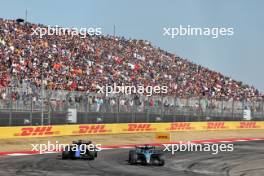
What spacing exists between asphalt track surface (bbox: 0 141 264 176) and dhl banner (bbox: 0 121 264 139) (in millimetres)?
6403

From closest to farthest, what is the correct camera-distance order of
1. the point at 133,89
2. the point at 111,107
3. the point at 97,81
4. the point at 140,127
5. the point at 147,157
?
the point at 147,157 → the point at 111,107 → the point at 140,127 → the point at 97,81 → the point at 133,89

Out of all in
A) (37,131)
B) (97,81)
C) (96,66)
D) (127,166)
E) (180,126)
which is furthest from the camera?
(96,66)

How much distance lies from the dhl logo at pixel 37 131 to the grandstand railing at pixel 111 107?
482 mm

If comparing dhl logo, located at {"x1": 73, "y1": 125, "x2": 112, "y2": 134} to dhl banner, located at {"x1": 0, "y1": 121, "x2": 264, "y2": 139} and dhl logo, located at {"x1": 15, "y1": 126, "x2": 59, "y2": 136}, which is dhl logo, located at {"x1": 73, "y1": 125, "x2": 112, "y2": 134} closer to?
dhl banner, located at {"x1": 0, "y1": 121, "x2": 264, "y2": 139}

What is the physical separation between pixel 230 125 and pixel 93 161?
28493 mm

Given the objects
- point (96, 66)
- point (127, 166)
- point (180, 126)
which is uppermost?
point (96, 66)

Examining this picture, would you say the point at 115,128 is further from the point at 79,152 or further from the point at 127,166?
the point at 127,166

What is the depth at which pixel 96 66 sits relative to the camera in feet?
169

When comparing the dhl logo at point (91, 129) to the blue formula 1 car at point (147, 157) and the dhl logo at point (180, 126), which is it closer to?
the dhl logo at point (180, 126)

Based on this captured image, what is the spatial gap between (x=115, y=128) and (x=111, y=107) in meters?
1.51

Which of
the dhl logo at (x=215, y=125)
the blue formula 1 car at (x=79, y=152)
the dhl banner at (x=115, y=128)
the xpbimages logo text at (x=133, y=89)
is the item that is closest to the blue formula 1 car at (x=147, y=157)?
the blue formula 1 car at (x=79, y=152)

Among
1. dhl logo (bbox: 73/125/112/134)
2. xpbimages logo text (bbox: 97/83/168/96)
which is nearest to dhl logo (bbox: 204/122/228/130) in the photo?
xpbimages logo text (bbox: 97/83/168/96)

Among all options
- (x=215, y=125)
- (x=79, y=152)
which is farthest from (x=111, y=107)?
(x=79, y=152)

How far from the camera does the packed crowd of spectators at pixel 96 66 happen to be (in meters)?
42.6
